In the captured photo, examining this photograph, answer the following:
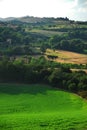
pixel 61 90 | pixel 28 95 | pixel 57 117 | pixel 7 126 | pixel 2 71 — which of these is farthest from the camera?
pixel 2 71

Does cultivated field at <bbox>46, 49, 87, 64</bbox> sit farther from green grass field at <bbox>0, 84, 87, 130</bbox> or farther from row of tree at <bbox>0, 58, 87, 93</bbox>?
green grass field at <bbox>0, 84, 87, 130</bbox>

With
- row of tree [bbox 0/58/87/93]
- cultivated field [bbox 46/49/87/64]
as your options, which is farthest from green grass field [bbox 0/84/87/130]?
cultivated field [bbox 46/49/87/64]

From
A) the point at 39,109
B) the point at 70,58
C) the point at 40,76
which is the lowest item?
the point at 70,58

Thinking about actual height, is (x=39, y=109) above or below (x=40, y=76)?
below

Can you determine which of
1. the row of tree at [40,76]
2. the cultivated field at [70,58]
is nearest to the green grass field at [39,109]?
the row of tree at [40,76]

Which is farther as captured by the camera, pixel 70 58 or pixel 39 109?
pixel 70 58

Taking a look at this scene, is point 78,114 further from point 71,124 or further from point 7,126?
point 7,126

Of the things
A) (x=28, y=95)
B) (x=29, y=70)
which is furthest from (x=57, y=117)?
(x=29, y=70)

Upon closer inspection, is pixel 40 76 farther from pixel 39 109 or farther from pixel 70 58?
pixel 70 58

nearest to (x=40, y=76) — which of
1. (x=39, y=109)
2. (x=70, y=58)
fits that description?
(x=39, y=109)

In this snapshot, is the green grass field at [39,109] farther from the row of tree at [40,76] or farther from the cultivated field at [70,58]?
the cultivated field at [70,58]
